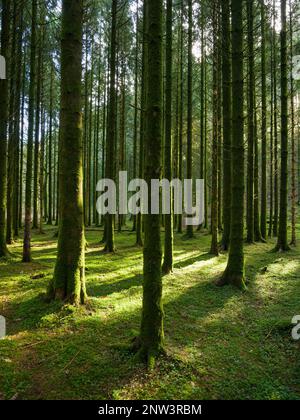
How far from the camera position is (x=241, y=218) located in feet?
26.6

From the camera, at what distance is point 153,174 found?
A: 4.42m

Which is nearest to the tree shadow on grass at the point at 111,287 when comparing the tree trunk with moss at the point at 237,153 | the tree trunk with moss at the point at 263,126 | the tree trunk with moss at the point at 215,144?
the tree trunk with moss at the point at 237,153

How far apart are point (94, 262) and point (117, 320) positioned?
5042mm

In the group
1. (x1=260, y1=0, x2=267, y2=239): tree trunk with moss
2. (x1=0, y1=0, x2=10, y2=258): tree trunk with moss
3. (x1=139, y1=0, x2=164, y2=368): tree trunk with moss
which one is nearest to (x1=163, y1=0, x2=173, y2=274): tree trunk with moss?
(x1=139, y1=0, x2=164, y2=368): tree trunk with moss

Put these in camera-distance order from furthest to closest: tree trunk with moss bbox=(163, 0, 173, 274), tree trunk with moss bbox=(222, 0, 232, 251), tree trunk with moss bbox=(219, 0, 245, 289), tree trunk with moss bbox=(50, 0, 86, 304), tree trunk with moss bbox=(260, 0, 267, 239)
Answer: tree trunk with moss bbox=(260, 0, 267, 239)
tree trunk with moss bbox=(222, 0, 232, 251)
tree trunk with moss bbox=(163, 0, 173, 274)
tree trunk with moss bbox=(219, 0, 245, 289)
tree trunk with moss bbox=(50, 0, 86, 304)

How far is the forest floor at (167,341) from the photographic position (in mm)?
3953

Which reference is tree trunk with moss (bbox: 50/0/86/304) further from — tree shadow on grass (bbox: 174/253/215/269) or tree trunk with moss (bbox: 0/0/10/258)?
tree trunk with moss (bbox: 0/0/10/258)

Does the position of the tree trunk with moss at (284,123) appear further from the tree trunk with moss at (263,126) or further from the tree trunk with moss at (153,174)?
the tree trunk with moss at (153,174)

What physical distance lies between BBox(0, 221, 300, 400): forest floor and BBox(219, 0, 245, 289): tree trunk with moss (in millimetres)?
644

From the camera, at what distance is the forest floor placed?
13.0ft

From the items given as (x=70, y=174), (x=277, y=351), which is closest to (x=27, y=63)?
(x=70, y=174)

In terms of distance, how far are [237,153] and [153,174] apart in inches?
170

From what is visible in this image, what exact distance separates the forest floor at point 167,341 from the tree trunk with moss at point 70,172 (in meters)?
0.52

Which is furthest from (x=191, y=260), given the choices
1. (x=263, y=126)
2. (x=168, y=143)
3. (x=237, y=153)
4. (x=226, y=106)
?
(x=263, y=126)
